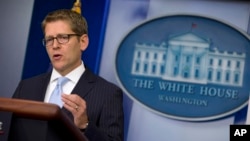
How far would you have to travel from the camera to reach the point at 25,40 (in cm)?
272

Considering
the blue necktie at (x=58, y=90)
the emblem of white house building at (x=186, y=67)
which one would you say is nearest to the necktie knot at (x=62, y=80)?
the blue necktie at (x=58, y=90)

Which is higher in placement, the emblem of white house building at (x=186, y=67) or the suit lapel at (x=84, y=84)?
the emblem of white house building at (x=186, y=67)

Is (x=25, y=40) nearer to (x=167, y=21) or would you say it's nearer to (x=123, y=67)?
(x=123, y=67)

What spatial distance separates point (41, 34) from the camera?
2.71 metres

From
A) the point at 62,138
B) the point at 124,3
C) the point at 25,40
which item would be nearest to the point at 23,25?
the point at 25,40

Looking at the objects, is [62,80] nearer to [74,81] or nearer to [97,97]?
[74,81]

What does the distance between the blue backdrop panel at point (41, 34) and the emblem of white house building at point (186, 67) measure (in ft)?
0.46

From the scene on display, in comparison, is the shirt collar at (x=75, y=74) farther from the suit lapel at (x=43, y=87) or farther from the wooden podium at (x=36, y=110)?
the wooden podium at (x=36, y=110)

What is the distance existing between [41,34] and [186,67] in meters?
0.85

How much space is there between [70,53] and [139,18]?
0.70 m

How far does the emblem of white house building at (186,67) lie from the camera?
8.02 ft

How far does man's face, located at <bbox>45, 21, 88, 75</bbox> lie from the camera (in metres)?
1.93

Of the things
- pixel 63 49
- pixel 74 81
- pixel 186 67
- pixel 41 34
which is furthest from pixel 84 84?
pixel 41 34

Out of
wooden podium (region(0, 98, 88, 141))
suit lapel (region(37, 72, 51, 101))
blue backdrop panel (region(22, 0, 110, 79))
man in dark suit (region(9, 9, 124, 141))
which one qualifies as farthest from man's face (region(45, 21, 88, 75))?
wooden podium (region(0, 98, 88, 141))
